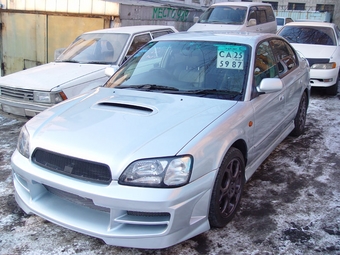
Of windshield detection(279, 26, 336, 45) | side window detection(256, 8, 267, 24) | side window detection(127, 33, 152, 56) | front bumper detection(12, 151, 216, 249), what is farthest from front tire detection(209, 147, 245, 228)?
side window detection(256, 8, 267, 24)

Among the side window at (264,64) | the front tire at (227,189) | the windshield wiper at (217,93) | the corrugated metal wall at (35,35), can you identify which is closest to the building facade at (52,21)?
the corrugated metal wall at (35,35)

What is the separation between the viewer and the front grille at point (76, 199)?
275 centimetres

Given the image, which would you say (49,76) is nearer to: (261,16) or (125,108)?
(125,108)

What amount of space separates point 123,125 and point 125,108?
0.39 metres

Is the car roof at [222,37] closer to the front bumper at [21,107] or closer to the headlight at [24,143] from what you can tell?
the headlight at [24,143]

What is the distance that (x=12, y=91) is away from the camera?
18.5ft

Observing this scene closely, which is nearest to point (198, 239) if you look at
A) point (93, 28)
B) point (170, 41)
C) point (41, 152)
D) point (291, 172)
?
point (41, 152)

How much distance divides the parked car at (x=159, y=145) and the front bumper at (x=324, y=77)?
13.4ft

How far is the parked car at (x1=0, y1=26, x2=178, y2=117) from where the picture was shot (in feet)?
17.7

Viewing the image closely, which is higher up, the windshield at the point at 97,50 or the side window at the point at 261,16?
the side window at the point at 261,16

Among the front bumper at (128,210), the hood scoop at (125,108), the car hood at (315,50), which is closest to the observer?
the front bumper at (128,210)

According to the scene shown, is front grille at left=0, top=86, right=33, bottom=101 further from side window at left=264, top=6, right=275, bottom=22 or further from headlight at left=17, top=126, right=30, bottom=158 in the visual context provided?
side window at left=264, top=6, right=275, bottom=22

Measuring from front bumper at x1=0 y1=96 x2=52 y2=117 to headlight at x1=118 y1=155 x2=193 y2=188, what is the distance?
310cm

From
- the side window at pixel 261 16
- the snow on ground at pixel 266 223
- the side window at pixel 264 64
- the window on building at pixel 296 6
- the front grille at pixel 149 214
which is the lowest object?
the snow on ground at pixel 266 223
